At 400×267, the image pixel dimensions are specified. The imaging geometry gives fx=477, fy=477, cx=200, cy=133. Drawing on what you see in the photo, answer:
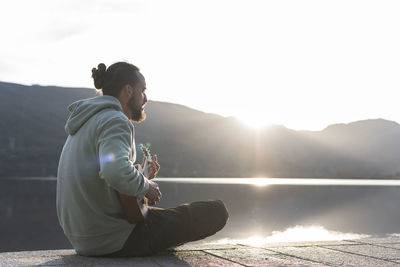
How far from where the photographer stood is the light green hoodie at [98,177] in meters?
3.70

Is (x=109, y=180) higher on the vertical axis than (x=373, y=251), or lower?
higher

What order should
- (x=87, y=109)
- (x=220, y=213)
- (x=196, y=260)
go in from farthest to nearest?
(x=220, y=213) → (x=196, y=260) → (x=87, y=109)

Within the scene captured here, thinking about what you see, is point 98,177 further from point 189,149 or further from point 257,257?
point 189,149

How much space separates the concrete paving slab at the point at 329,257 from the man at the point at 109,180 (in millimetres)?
1274

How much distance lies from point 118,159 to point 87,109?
668 millimetres

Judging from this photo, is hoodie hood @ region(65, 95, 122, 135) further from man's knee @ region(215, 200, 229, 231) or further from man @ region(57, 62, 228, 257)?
man's knee @ region(215, 200, 229, 231)

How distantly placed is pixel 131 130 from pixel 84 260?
1253 millimetres

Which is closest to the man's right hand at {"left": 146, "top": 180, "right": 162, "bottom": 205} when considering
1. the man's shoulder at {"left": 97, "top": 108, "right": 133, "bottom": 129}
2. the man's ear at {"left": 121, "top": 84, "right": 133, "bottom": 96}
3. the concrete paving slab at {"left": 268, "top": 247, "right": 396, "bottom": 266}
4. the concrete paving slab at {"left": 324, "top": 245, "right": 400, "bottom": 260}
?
the man's shoulder at {"left": 97, "top": 108, "right": 133, "bottom": 129}

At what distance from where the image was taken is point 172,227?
173 inches

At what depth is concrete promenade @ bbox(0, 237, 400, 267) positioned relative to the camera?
4141 mm

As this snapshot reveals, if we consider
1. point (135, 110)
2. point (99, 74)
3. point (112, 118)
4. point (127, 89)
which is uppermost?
point (99, 74)

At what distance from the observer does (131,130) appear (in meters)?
3.87

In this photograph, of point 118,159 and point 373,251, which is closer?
point 118,159

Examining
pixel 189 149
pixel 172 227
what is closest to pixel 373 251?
pixel 172 227
